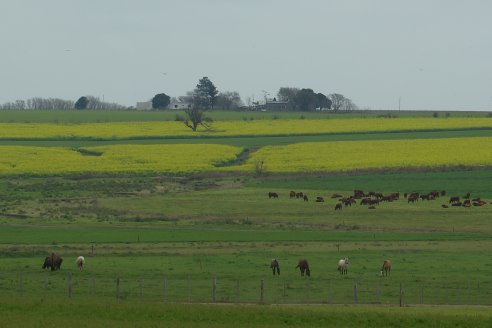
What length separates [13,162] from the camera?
99.1 meters

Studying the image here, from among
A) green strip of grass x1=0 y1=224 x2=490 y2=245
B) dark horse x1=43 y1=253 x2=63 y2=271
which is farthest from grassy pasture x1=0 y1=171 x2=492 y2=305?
dark horse x1=43 y1=253 x2=63 y2=271

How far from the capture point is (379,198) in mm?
74312

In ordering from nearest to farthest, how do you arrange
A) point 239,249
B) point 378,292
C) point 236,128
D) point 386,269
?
point 378,292 → point 386,269 → point 239,249 → point 236,128

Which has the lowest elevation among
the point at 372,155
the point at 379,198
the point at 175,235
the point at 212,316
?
the point at 175,235

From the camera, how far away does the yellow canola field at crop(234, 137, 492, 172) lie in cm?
9344

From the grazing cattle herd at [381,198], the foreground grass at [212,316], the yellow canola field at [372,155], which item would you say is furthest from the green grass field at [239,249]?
the yellow canola field at [372,155]

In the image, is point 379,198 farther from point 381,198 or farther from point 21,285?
point 21,285

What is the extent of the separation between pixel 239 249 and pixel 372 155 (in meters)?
49.8

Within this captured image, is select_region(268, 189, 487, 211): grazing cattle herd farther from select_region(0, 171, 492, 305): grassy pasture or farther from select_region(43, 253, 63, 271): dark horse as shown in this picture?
select_region(43, 253, 63, 271): dark horse

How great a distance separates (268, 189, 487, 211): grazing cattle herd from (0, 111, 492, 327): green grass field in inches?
22.6

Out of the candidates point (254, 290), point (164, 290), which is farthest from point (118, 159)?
point (254, 290)

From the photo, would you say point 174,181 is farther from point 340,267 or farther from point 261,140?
point 340,267

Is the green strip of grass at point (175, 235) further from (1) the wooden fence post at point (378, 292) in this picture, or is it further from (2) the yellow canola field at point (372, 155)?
(2) the yellow canola field at point (372, 155)

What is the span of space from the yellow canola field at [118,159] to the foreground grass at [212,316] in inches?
2315
